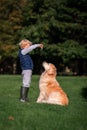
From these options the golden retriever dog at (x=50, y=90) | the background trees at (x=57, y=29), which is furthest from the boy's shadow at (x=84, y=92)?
the background trees at (x=57, y=29)

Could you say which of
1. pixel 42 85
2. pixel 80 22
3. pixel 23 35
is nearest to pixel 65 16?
pixel 80 22

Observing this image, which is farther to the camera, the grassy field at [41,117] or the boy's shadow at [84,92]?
the boy's shadow at [84,92]

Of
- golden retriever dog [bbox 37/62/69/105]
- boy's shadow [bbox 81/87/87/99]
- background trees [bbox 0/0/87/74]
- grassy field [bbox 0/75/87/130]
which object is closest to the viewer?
grassy field [bbox 0/75/87/130]

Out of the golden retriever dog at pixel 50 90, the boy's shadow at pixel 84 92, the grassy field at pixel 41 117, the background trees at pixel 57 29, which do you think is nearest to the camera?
the grassy field at pixel 41 117

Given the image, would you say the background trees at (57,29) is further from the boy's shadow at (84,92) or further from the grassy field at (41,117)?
the grassy field at (41,117)

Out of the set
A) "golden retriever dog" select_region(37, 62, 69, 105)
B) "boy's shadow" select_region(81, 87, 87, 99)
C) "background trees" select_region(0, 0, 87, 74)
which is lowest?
"background trees" select_region(0, 0, 87, 74)

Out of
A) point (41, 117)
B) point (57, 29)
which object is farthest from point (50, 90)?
point (57, 29)

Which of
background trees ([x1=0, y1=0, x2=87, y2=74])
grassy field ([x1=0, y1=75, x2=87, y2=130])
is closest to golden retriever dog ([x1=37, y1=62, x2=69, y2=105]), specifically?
grassy field ([x1=0, y1=75, x2=87, y2=130])

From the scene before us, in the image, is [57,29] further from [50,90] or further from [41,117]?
[41,117]

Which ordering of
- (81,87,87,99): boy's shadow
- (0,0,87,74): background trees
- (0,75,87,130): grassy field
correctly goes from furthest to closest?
(0,0,87,74): background trees < (81,87,87,99): boy's shadow < (0,75,87,130): grassy field

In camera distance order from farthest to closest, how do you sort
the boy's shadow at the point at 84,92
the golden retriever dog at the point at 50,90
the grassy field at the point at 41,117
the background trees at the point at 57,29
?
the background trees at the point at 57,29, the boy's shadow at the point at 84,92, the golden retriever dog at the point at 50,90, the grassy field at the point at 41,117

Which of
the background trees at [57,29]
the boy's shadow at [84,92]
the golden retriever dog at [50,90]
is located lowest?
the background trees at [57,29]

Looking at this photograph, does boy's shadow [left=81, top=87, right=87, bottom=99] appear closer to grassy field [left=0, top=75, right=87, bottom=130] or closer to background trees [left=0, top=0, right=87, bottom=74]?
grassy field [left=0, top=75, right=87, bottom=130]

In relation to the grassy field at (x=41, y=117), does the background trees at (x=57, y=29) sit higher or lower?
lower
